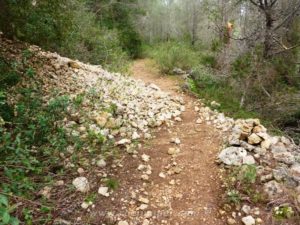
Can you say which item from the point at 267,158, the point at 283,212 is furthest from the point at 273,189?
the point at 267,158

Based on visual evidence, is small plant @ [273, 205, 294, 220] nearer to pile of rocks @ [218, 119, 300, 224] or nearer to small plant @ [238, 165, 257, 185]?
pile of rocks @ [218, 119, 300, 224]

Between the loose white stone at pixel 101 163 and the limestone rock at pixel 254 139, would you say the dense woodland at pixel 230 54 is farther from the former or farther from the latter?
the loose white stone at pixel 101 163

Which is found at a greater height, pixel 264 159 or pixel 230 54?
pixel 230 54

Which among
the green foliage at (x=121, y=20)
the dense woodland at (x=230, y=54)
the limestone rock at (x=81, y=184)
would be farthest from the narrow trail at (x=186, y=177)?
A: the green foliage at (x=121, y=20)

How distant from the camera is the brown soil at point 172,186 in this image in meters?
2.73

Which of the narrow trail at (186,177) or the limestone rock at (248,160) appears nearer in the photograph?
the narrow trail at (186,177)

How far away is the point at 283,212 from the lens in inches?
106

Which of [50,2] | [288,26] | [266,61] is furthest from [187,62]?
[50,2]

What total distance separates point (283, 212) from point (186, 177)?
3.26 ft

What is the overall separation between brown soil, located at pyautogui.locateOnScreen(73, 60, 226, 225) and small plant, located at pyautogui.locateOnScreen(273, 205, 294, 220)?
0.49 metres

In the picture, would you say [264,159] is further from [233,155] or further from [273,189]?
[273,189]

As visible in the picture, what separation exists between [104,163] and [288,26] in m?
7.43

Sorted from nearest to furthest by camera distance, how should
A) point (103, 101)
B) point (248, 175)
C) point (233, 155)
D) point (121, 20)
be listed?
point (248, 175) < point (233, 155) < point (103, 101) < point (121, 20)

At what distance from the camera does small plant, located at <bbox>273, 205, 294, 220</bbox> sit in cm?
267
